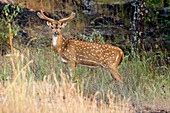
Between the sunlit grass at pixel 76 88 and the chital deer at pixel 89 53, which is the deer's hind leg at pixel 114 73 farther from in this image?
the sunlit grass at pixel 76 88

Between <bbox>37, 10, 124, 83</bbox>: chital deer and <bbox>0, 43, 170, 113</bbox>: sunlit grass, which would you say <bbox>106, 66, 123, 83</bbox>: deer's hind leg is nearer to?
<bbox>37, 10, 124, 83</bbox>: chital deer

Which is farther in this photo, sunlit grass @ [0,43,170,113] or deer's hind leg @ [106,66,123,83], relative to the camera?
deer's hind leg @ [106,66,123,83]

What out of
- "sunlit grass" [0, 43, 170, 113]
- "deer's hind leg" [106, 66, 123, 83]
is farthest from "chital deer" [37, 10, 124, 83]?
"sunlit grass" [0, 43, 170, 113]

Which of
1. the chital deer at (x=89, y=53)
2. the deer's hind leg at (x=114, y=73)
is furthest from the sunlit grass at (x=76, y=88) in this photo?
the chital deer at (x=89, y=53)

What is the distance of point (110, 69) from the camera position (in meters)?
7.61

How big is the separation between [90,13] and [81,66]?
4577 mm

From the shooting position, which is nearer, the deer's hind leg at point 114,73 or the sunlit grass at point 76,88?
the sunlit grass at point 76,88

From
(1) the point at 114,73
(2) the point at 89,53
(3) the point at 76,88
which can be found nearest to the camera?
(3) the point at 76,88

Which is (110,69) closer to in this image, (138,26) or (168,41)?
(138,26)

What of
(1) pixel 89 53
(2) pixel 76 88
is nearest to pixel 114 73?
(1) pixel 89 53

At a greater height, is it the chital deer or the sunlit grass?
the chital deer

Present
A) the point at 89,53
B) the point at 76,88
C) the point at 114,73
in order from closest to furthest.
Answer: the point at 76,88, the point at 114,73, the point at 89,53

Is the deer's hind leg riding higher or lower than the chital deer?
lower

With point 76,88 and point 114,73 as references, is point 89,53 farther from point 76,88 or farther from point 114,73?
point 76,88
